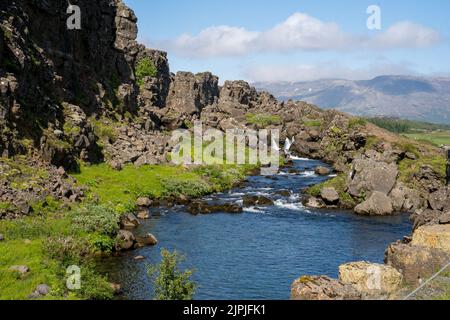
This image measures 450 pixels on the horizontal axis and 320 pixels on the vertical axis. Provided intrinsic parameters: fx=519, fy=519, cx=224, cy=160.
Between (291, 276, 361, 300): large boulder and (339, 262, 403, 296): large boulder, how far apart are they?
6.37 ft

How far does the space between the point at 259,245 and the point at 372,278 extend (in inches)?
810

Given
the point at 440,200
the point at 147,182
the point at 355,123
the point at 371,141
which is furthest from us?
the point at 355,123

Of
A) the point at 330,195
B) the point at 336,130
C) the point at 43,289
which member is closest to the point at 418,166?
the point at 330,195

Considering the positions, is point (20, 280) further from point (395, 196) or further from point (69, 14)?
point (69, 14)

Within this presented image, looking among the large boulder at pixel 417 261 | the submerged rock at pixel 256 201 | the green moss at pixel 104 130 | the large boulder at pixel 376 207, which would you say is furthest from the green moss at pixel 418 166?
the green moss at pixel 104 130

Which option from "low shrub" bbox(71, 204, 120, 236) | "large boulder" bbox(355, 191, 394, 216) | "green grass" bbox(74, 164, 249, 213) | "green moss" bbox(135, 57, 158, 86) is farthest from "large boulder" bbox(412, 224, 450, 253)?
"green moss" bbox(135, 57, 158, 86)

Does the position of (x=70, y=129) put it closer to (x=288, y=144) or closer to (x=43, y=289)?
(x=43, y=289)

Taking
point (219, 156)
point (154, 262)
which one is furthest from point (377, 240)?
point (219, 156)

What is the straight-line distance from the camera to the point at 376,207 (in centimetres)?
7856

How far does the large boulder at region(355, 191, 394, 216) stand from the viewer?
7838 cm

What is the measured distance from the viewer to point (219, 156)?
121438 millimetres

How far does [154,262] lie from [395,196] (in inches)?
1821

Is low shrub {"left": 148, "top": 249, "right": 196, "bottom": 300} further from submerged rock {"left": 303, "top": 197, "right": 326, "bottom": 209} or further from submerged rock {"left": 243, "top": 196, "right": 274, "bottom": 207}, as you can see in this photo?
submerged rock {"left": 303, "top": 197, "right": 326, "bottom": 209}

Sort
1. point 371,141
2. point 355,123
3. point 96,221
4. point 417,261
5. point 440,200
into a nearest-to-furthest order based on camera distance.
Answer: point 417,261 < point 96,221 < point 440,200 < point 371,141 < point 355,123
